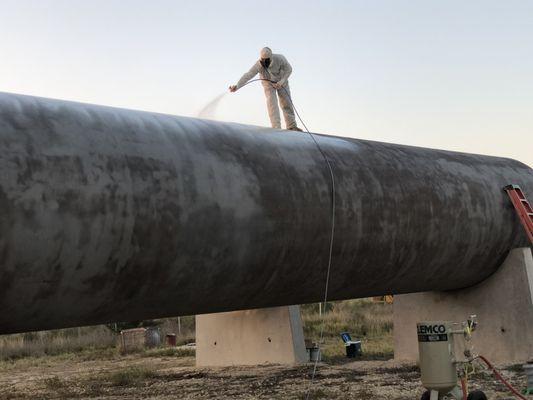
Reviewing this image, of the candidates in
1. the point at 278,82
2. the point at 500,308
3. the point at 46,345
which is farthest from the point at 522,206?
the point at 46,345

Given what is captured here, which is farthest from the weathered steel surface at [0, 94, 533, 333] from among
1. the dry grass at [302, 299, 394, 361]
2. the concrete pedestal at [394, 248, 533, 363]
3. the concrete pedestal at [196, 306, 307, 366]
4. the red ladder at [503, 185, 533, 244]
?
the dry grass at [302, 299, 394, 361]

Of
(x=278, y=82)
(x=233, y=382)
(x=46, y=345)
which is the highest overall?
(x=278, y=82)

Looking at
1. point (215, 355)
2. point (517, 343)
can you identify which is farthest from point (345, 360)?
point (517, 343)

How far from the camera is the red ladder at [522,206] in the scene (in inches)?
401

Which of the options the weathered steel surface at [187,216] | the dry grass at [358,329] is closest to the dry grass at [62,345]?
the dry grass at [358,329]

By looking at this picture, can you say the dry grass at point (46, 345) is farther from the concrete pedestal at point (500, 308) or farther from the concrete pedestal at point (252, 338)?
the concrete pedestal at point (500, 308)

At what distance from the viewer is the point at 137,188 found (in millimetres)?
5621

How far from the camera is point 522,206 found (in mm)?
10273

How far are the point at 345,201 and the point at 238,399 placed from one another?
344 cm

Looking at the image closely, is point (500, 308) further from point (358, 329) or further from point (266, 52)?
point (358, 329)

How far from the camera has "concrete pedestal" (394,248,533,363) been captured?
10.6 metres

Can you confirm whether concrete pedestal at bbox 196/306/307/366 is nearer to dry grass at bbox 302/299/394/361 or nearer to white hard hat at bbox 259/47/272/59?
dry grass at bbox 302/299/394/361

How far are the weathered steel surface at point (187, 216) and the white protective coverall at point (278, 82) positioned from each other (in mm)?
1392

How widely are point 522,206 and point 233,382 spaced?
536 centimetres
